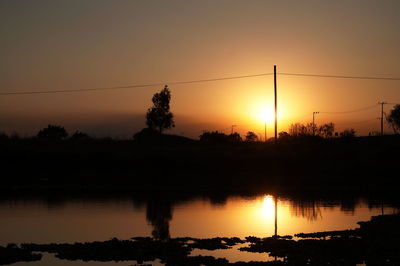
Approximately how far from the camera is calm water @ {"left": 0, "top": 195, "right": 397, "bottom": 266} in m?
32.3

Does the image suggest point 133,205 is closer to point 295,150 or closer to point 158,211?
A: point 158,211

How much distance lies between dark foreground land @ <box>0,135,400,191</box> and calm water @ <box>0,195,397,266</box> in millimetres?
12541

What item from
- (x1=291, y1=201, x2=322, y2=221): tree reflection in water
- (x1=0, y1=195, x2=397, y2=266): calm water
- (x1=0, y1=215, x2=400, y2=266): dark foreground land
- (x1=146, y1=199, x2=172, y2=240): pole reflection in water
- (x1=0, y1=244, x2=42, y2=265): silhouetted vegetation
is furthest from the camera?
(x1=291, y1=201, x2=322, y2=221): tree reflection in water

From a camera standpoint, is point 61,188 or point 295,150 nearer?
point 61,188

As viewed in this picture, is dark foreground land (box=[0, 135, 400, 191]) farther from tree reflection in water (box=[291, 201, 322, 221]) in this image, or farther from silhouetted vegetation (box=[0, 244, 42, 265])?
silhouetted vegetation (box=[0, 244, 42, 265])

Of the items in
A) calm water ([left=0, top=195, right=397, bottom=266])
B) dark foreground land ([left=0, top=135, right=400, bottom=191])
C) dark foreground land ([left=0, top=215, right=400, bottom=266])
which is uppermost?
dark foreground land ([left=0, top=135, right=400, bottom=191])

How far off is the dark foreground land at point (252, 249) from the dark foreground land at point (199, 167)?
29348 mm

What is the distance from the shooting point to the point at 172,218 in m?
39.0

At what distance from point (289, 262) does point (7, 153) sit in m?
58.6

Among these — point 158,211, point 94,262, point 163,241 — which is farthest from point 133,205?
point 94,262

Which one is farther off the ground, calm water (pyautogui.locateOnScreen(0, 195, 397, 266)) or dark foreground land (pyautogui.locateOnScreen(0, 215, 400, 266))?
calm water (pyautogui.locateOnScreen(0, 195, 397, 266))

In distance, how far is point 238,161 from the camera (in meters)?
75.1

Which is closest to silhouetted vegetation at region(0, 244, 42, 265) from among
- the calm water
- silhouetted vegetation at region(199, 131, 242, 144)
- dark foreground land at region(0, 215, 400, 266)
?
dark foreground land at region(0, 215, 400, 266)

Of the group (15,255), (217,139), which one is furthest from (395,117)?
(15,255)
